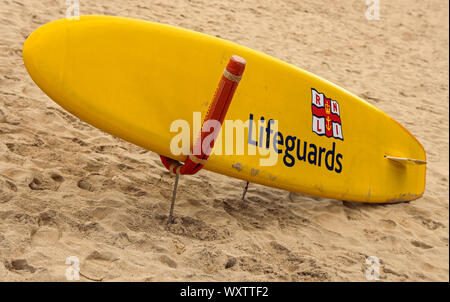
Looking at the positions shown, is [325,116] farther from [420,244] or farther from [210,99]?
[420,244]

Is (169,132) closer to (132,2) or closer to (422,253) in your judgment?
(422,253)

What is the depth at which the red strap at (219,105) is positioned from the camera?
162 centimetres

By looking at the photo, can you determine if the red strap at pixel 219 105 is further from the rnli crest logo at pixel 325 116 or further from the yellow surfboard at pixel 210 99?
the rnli crest logo at pixel 325 116

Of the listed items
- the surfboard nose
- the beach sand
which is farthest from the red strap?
the surfboard nose

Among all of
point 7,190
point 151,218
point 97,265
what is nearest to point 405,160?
point 151,218

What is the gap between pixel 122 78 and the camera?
174cm

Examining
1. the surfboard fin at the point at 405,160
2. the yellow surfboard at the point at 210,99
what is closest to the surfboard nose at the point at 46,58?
the yellow surfboard at the point at 210,99

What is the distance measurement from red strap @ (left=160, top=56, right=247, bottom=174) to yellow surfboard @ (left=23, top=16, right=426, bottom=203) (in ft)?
0.26

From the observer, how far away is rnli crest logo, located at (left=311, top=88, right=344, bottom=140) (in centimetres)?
221

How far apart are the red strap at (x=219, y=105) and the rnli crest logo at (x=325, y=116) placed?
66 centimetres

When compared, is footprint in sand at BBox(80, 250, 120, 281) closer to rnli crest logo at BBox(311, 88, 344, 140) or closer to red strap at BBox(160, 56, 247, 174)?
red strap at BBox(160, 56, 247, 174)

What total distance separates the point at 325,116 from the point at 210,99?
66cm
